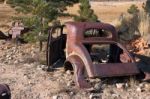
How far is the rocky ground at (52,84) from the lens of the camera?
31.7ft

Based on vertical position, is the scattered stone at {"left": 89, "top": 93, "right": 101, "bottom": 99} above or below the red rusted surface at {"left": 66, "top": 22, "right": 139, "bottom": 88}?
below

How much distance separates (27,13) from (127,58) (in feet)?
13.2

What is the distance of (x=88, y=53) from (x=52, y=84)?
1.00 metres

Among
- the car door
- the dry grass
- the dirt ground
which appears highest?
the car door

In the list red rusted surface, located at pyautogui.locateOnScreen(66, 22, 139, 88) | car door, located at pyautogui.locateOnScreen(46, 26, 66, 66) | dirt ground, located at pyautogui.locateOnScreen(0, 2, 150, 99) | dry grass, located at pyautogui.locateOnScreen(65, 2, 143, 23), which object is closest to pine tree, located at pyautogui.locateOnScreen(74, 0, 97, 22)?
car door, located at pyautogui.locateOnScreen(46, 26, 66, 66)

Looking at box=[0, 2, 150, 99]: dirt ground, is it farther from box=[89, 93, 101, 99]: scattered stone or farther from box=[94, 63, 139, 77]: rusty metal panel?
box=[94, 63, 139, 77]: rusty metal panel

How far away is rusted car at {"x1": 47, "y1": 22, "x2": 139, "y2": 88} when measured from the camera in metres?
10.1

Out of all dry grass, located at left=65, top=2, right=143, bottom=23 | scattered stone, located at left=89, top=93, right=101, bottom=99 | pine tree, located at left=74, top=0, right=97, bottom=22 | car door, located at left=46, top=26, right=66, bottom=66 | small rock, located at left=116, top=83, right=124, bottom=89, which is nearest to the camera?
scattered stone, located at left=89, top=93, right=101, bottom=99

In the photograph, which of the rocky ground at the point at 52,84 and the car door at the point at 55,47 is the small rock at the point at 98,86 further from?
the car door at the point at 55,47

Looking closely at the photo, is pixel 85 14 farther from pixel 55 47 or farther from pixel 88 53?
pixel 88 53

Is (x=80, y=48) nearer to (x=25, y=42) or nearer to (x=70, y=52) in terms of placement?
(x=70, y=52)

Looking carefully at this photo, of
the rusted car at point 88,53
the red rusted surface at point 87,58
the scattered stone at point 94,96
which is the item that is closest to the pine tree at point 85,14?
the rusted car at point 88,53

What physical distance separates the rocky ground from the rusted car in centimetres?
26

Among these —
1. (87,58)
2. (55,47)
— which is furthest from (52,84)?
(55,47)
